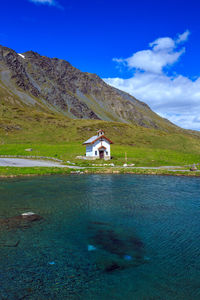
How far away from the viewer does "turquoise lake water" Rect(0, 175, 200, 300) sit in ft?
35.4

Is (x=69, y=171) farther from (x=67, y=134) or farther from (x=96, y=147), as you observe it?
(x=67, y=134)

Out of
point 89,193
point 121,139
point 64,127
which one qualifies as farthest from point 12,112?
point 89,193

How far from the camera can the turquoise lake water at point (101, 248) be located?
35.4 ft

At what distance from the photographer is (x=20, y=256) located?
13547mm

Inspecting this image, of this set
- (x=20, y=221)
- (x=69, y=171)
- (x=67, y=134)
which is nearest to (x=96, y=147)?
(x=69, y=171)

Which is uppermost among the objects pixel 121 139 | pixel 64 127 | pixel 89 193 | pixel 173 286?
pixel 64 127

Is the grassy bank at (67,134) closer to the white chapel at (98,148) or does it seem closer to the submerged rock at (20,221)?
Answer: the white chapel at (98,148)

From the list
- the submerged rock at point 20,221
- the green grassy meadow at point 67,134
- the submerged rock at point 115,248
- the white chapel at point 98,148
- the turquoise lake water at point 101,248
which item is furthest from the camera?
the green grassy meadow at point 67,134

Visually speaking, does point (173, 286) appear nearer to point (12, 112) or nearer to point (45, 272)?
point (45, 272)

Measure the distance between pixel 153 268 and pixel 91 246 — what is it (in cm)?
408

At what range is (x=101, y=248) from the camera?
1479 cm

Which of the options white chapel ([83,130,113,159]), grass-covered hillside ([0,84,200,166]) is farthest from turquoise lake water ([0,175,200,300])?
grass-covered hillside ([0,84,200,166])

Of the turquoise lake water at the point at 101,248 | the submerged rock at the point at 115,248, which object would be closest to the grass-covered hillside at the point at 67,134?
the turquoise lake water at the point at 101,248

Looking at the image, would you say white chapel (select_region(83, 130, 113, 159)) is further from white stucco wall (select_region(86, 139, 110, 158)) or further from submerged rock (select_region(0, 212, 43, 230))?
submerged rock (select_region(0, 212, 43, 230))
